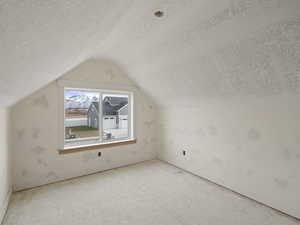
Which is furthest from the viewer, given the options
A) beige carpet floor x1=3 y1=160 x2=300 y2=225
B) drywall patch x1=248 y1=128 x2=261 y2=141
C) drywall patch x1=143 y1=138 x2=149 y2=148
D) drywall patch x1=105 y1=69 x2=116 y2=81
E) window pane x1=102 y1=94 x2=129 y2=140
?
drywall patch x1=143 y1=138 x2=149 y2=148

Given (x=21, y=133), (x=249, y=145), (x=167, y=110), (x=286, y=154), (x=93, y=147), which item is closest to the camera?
(x=286, y=154)

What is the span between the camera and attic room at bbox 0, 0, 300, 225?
129cm

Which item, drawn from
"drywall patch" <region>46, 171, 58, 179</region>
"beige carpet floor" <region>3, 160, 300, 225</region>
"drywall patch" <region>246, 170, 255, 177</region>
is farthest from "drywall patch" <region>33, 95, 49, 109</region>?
"drywall patch" <region>246, 170, 255, 177</region>

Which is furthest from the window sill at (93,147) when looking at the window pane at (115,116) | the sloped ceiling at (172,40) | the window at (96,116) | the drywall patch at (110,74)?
the drywall patch at (110,74)

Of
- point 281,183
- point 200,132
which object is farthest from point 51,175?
point 281,183

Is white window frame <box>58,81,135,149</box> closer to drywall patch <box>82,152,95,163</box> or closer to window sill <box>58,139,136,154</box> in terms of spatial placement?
window sill <box>58,139,136,154</box>

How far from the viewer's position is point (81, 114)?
10.3ft

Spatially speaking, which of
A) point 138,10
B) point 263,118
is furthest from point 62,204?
point 263,118

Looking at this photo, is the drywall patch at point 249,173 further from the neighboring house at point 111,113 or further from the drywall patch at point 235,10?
the neighboring house at point 111,113

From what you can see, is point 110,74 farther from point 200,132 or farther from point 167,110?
point 200,132

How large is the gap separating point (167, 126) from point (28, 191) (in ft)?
9.37

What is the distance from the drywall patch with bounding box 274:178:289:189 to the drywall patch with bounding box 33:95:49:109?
368 cm

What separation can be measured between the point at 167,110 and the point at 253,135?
187 cm

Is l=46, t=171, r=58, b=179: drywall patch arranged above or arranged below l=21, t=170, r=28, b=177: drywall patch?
below
